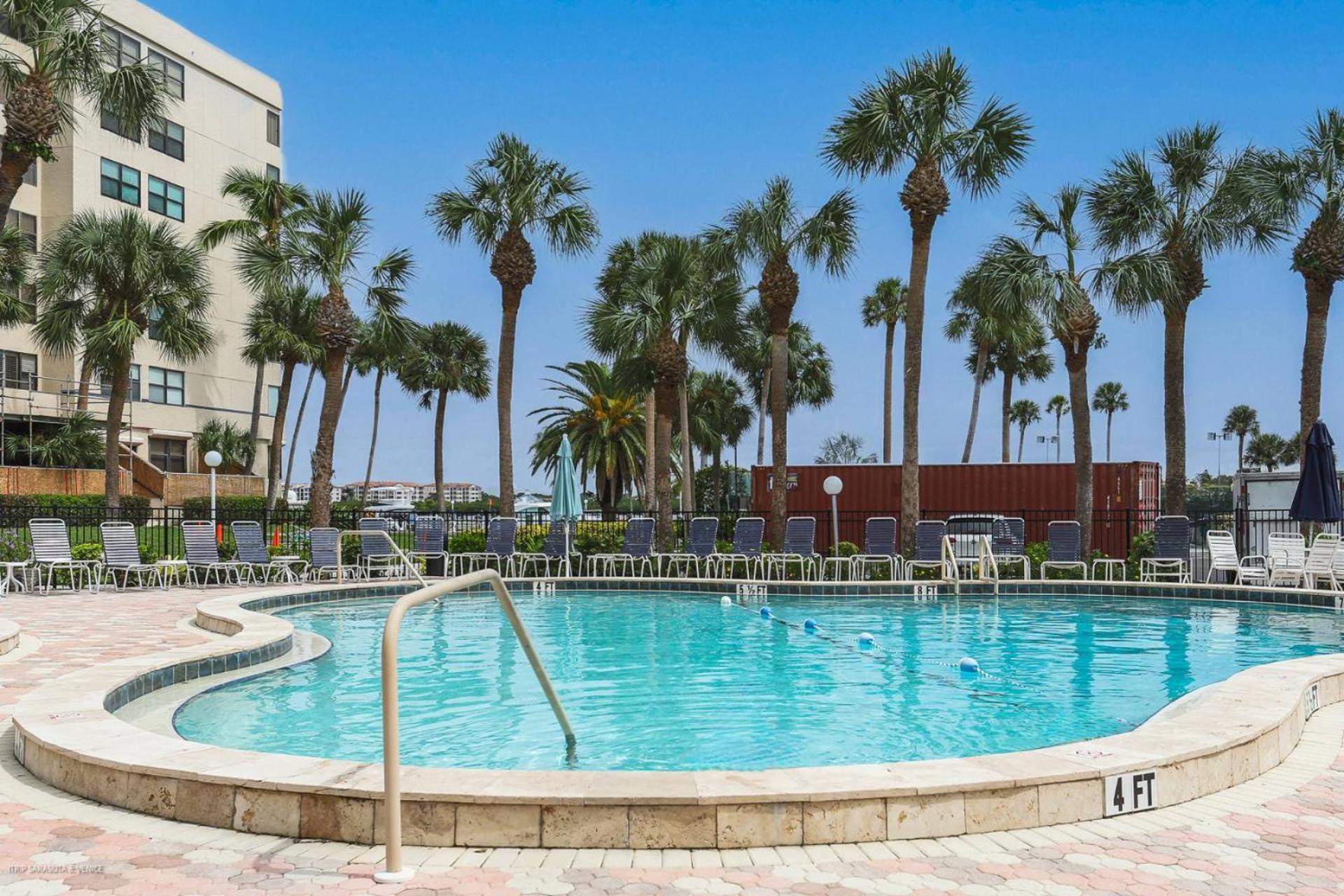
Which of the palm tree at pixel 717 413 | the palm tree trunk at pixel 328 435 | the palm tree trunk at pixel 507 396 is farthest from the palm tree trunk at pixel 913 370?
the palm tree at pixel 717 413

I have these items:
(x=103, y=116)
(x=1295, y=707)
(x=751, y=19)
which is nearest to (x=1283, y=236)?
(x=751, y=19)

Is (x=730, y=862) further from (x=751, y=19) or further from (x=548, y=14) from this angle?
(x=548, y=14)

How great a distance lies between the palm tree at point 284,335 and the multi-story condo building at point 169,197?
3.48m

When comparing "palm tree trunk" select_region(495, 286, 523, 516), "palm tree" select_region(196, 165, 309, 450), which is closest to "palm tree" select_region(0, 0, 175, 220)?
"palm tree" select_region(196, 165, 309, 450)

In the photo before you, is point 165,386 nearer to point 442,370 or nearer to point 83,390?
point 83,390

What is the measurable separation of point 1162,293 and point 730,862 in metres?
18.2

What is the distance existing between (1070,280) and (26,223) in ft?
102

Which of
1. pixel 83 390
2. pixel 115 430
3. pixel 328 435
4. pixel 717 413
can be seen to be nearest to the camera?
pixel 115 430

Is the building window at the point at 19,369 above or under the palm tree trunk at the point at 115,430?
above

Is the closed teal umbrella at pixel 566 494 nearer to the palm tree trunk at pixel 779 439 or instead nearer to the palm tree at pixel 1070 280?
the palm tree trunk at pixel 779 439

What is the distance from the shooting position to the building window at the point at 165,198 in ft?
120

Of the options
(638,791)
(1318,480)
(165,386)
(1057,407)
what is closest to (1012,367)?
(1318,480)

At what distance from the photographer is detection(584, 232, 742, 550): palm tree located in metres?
22.7

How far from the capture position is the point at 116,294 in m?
22.5
